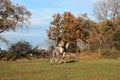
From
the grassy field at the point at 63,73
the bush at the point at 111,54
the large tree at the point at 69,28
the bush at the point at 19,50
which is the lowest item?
the grassy field at the point at 63,73

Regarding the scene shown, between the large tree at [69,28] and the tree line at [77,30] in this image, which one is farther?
the large tree at [69,28]

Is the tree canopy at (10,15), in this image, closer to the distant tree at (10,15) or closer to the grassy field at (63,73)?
the distant tree at (10,15)

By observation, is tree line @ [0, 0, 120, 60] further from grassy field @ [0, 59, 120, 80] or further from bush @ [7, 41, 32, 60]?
grassy field @ [0, 59, 120, 80]

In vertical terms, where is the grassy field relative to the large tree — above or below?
below

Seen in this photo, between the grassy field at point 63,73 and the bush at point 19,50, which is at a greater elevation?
the bush at point 19,50

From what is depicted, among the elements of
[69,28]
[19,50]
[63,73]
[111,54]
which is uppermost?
[69,28]

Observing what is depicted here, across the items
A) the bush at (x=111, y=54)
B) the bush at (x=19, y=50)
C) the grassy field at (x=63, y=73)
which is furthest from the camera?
the bush at (x=111, y=54)

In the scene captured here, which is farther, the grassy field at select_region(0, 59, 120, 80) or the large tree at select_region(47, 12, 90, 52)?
the large tree at select_region(47, 12, 90, 52)

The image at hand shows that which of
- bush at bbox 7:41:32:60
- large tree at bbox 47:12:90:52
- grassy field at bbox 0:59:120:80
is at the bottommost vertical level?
grassy field at bbox 0:59:120:80

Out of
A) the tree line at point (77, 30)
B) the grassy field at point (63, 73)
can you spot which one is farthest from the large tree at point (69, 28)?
the grassy field at point (63, 73)

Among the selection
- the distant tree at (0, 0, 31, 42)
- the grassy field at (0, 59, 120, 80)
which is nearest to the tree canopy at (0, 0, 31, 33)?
the distant tree at (0, 0, 31, 42)

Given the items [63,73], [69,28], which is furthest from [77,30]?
[63,73]

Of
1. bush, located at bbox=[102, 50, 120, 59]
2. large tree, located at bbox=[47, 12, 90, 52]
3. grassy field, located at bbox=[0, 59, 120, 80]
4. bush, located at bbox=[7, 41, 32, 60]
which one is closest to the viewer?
grassy field, located at bbox=[0, 59, 120, 80]

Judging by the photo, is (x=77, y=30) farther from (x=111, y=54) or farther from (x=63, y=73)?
(x=63, y=73)
